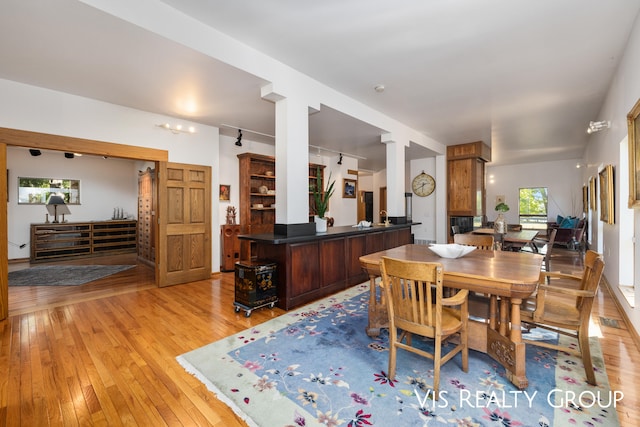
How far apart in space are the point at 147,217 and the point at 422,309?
6.47 meters

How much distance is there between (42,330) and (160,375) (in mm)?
1774

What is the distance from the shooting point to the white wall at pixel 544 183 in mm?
9969

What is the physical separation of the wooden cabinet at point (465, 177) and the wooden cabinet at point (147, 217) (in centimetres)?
695

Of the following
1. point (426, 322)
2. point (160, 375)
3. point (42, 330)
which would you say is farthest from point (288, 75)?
point (42, 330)

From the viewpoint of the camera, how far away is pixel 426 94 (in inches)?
162

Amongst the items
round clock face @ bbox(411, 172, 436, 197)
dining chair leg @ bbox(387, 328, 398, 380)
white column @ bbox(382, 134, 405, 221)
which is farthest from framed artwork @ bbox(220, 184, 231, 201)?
round clock face @ bbox(411, 172, 436, 197)

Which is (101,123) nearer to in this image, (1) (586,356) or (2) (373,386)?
(2) (373,386)

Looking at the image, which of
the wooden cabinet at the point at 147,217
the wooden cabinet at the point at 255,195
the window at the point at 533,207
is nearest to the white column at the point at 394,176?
the wooden cabinet at the point at 255,195

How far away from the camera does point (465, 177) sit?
7.11 metres

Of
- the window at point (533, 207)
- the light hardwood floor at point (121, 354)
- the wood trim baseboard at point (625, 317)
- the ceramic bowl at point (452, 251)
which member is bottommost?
A: the light hardwood floor at point (121, 354)

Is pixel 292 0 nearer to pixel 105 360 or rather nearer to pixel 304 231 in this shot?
pixel 304 231

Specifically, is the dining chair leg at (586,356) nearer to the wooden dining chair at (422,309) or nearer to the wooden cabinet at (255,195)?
the wooden dining chair at (422,309)

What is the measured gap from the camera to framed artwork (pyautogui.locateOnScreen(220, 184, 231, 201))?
5512 mm

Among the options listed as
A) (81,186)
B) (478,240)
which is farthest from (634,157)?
(81,186)
